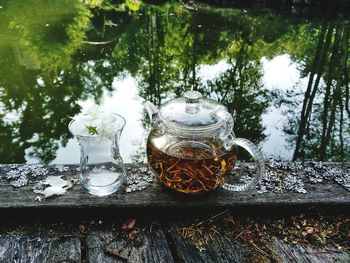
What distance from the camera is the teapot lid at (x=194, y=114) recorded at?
1.43 metres

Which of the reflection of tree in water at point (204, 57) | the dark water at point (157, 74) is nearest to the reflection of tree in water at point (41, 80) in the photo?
the dark water at point (157, 74)

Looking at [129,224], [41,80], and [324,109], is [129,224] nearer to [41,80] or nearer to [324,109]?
[41,80]

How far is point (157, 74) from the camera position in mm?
6082

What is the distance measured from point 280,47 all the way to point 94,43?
4004 mm

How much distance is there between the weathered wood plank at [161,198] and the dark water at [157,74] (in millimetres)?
2318

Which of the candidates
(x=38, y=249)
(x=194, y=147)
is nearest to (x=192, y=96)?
(x=194, y=147)

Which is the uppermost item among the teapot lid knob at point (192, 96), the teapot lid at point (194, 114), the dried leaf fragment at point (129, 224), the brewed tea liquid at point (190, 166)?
the teapot lid knob at point (192, 96)

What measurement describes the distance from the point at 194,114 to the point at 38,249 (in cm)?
74

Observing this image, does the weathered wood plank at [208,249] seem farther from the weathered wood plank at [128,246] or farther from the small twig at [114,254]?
the small twig at [114,254]

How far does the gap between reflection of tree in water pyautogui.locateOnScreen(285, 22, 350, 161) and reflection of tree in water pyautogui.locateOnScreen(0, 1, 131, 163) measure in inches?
108

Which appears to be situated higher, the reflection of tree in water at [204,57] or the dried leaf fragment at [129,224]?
the dried leaf fragment at [129,224]

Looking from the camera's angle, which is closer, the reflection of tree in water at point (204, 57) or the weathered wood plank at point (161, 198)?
the weathered wood plank at point (161, 198)

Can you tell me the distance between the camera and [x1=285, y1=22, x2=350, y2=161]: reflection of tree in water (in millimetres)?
4604

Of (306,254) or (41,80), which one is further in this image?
(41,80)
